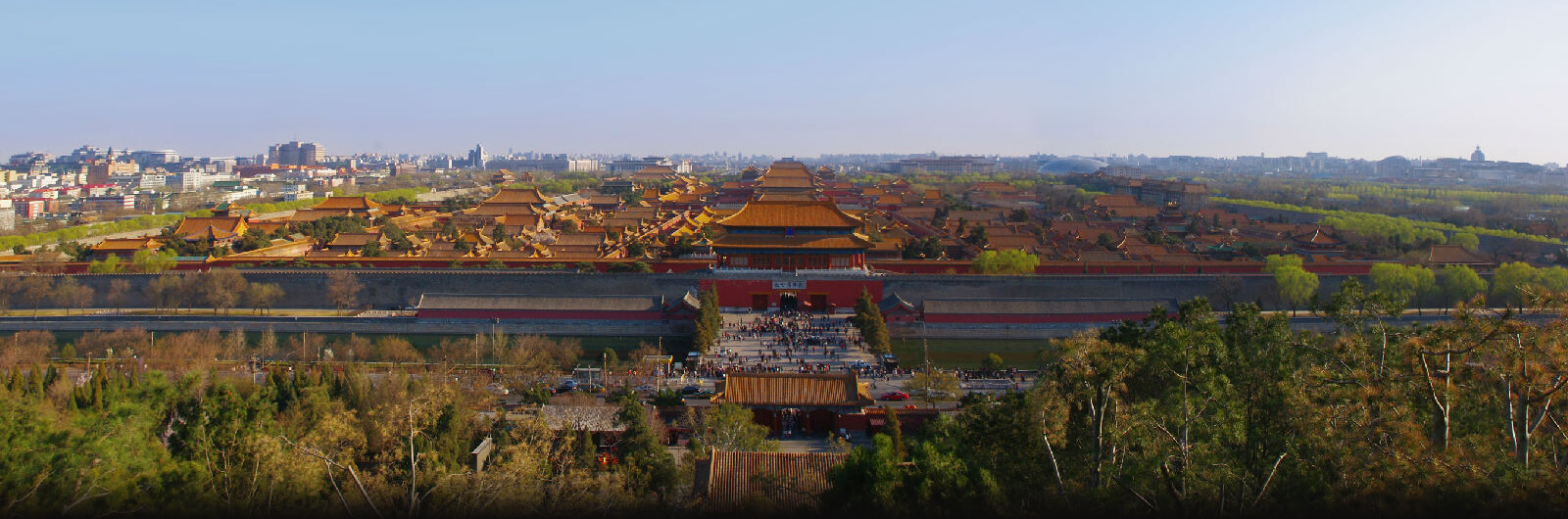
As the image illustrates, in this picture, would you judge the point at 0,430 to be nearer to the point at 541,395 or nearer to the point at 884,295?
the point at 541,395

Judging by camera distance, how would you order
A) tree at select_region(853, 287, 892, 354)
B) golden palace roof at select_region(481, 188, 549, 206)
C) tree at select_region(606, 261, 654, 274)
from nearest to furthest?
tree at select_region(853, 287, 892, 354)
tree at select_region(606, 261, 654, 274)
golden palace roof at select_region(481, 188, 549, 206)

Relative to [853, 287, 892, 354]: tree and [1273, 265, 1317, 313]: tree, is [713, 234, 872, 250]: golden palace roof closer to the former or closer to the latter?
[853, 287, 892, 354]: tree

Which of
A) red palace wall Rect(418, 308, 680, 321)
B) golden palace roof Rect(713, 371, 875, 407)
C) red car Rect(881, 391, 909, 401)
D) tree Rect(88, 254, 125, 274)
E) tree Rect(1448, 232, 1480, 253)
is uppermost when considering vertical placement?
tree Rect(1448, 232, 1480, 253)

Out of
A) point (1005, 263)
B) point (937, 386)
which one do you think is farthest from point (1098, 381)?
point (1005, 263)

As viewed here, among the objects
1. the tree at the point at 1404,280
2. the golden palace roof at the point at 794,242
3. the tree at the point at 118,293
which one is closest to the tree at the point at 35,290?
the tree at the point at 118,293

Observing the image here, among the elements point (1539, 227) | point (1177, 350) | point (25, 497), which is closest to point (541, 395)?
point (25, 497)

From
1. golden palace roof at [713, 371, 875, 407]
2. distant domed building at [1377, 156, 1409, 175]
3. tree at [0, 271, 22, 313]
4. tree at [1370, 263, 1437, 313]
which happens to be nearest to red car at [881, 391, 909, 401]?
golden palace roof at [713, 371, 875, 407]

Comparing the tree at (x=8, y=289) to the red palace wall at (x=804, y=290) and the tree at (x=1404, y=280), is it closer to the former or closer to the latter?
the red palace wall at (x=804, y=290)
